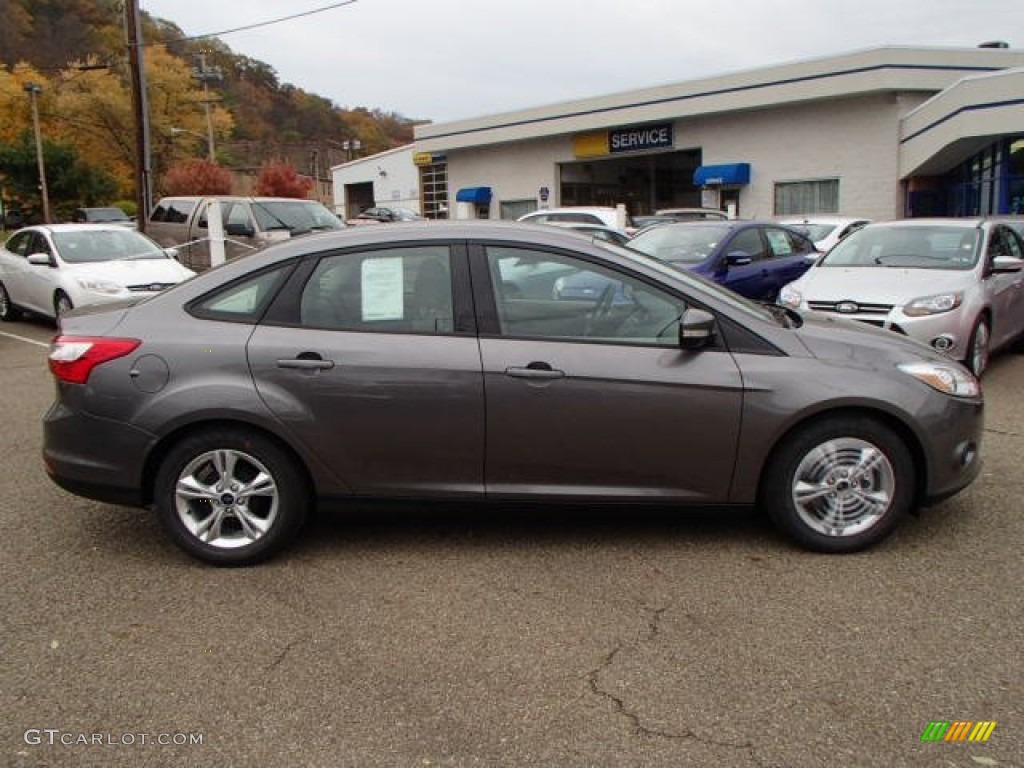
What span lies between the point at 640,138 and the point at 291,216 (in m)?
22.4

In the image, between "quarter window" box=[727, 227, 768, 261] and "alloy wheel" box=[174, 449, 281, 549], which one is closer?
"alloy wheel" box=[174, 449, 281, 549]

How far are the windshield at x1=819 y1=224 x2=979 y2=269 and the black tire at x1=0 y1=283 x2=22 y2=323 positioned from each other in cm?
1172

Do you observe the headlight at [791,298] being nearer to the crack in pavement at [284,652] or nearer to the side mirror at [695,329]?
the side mirror at [695,329]

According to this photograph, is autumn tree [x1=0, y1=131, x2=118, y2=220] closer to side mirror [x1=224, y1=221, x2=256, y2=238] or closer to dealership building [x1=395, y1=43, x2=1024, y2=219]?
dealership building [x1=395, y1=43, x2=1024, y2=219]

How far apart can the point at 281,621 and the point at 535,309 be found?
1.80 metres

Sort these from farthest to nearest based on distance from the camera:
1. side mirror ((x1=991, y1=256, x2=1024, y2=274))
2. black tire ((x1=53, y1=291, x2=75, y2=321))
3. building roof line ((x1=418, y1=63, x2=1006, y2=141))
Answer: building roof line ((x1=418, y1=63, x2=1006, y2=141)) < black tire ((x1=53, y1=291, x2=75, y2=321)) < side mirror ((x1=991, y1=256, x2=1024, y2=274))

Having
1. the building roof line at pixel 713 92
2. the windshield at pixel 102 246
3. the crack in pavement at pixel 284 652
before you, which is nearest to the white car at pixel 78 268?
the windshield at pixel 102 246

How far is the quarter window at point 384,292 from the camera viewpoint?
4.21 metres

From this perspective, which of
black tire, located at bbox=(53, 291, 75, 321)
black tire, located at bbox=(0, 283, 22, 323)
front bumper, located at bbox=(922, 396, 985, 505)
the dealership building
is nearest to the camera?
front bumper, located at bbox=(922, 396, 985, 505)

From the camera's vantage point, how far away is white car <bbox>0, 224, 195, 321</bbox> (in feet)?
37.5

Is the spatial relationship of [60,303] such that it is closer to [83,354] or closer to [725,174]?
[83,354]

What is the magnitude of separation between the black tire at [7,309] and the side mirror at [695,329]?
12604mm

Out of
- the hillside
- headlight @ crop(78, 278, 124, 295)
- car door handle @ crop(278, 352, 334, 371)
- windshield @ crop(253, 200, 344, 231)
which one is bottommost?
car door handle @ crop(278, 352, 334, 371)

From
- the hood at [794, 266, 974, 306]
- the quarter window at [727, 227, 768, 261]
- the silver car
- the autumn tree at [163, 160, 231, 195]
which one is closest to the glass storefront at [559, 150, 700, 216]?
the quarter window at [727, 227, 768, 261]
